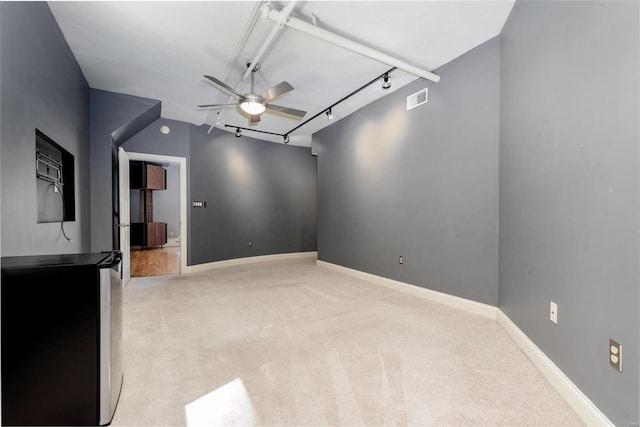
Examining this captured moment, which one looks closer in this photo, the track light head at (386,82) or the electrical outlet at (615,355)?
the electrical outlet at (615,355)

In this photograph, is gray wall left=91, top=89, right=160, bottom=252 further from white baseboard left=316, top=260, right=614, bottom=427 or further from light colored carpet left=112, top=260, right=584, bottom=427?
white baseboard left=316, top=260, right=614, bottom=427

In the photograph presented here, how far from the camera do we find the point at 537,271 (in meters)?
1.96

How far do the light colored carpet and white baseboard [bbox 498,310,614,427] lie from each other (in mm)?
45

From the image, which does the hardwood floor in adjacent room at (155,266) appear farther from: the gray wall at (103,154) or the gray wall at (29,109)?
the gray wall at (29,109)

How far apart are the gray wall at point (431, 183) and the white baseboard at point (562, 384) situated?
2.18ft

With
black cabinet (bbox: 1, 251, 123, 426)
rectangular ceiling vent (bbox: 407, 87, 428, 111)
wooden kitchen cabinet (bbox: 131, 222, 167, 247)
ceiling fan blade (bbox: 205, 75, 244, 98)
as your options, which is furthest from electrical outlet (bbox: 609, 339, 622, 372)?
wooden kitchen cabinet (bbox: 131, 222, 167, 247)

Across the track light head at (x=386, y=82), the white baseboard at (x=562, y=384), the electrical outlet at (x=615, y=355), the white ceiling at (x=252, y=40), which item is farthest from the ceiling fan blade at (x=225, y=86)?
the white baseboard at (x=562, y=384)

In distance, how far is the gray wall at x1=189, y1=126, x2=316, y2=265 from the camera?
17.5 ft

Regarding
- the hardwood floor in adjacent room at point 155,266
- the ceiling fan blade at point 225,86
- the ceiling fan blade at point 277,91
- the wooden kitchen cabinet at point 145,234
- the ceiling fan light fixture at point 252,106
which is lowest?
the hardwood floor in adjacent room at point 155,266

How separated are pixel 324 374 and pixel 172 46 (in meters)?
3.36

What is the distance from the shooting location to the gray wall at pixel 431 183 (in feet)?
9.11

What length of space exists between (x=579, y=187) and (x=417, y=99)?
243cm

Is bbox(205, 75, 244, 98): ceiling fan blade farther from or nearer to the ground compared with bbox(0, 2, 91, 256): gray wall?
farther from the ground

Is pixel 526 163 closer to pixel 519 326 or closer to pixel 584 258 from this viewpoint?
pixel 584 258
